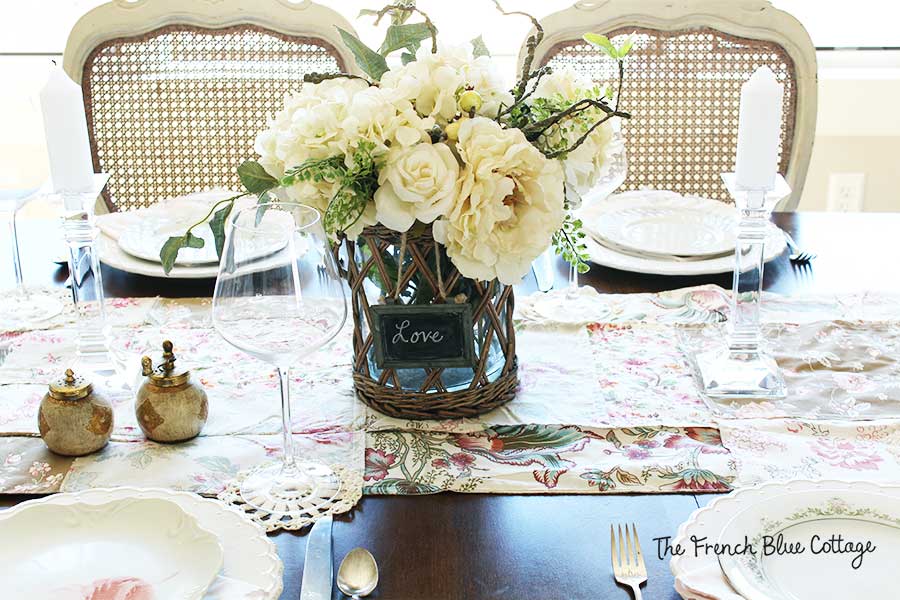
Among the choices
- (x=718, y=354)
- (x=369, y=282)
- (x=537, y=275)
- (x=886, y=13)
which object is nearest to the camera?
(x=369, y=282)

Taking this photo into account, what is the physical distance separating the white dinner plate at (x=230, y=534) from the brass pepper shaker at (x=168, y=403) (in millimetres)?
146

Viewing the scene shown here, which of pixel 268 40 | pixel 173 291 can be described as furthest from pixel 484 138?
pixel 268 40

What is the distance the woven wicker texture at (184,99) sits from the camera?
199 cm

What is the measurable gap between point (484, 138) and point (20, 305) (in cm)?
76

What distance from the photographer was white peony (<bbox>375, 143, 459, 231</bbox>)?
918mm

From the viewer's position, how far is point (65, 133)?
1123 mm

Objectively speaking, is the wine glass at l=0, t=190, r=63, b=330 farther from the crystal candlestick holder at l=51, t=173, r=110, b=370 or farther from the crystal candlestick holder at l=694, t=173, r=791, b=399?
the crystal candlestick holder at l=694, t=173, r=791, b=399

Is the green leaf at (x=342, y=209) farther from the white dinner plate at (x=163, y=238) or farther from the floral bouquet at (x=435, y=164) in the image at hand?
the white dinner plate at (x=163, y=238)

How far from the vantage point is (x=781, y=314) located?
1.35m

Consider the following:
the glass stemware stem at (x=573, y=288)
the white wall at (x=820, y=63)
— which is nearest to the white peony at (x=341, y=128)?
the glass stemware stem at (x=573, y=288)

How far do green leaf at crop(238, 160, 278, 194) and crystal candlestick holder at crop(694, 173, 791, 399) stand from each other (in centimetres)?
48

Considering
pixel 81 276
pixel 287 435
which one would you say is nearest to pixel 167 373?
pixel 287 435

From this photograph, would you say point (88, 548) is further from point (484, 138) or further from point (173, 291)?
point (173, 291)

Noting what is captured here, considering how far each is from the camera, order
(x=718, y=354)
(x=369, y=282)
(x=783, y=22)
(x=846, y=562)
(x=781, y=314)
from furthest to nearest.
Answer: (x=783, y=22), (x=781, y=314), (x=718, y=354), (x=369, y=282), (x=846, y=562)
